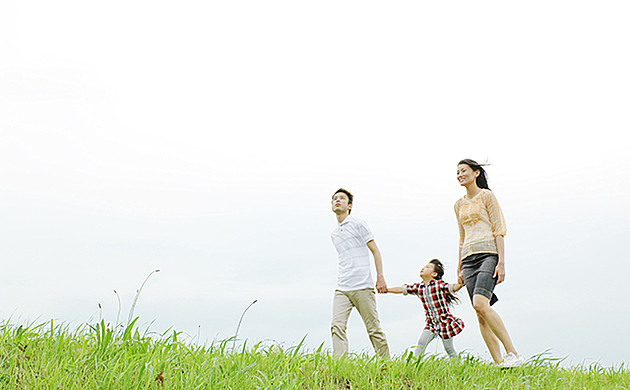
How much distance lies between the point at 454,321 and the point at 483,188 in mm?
1799

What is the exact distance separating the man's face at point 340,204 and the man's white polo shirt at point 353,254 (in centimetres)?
14

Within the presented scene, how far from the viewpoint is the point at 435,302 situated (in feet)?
26.2

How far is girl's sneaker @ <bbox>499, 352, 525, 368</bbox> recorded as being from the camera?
270 inches

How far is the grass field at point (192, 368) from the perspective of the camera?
4582mm

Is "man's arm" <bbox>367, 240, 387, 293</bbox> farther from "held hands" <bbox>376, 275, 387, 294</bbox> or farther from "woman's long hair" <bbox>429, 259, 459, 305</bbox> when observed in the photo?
"woman's long hair" <bbox>429, 259, 459, 305</bbox>

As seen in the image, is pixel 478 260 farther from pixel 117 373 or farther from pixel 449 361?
pixel 117 373

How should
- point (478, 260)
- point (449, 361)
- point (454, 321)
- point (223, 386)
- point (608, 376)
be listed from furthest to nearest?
point (608, 376) → point (454, 321) → point (478, 260) → point (449, 361) → point (223, 386)

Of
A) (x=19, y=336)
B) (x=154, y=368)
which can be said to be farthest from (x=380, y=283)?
(x=19, y=336)

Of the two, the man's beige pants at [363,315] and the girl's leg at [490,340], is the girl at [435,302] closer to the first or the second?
the man's beige pants at [363,315]

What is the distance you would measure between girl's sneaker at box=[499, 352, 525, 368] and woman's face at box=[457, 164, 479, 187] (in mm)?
2087

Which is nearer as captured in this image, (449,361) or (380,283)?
(449,361)

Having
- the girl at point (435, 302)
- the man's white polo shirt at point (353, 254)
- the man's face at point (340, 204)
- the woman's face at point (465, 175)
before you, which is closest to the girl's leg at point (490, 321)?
the girl at point (435, 302)

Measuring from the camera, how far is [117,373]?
468 centimetres

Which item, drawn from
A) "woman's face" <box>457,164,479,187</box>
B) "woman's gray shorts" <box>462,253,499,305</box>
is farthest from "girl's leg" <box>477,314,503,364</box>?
"woman's face" <box>457,164,479,187</box>
